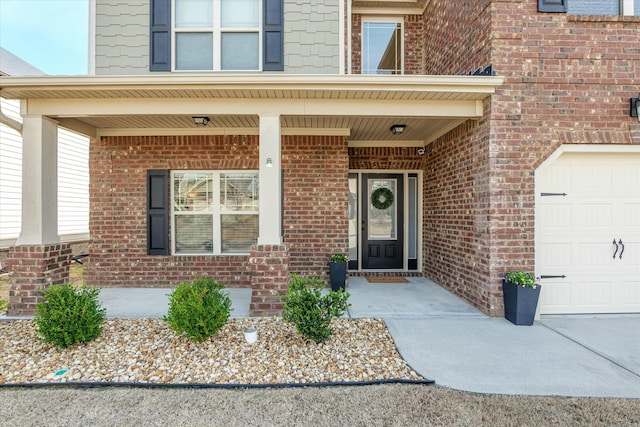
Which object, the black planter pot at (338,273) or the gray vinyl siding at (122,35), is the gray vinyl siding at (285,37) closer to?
the gray vinyl siding at (122,35)

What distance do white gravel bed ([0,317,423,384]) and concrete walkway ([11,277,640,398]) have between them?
0.35m

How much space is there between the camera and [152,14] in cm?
535

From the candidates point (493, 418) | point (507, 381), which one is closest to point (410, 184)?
point (507, 381)

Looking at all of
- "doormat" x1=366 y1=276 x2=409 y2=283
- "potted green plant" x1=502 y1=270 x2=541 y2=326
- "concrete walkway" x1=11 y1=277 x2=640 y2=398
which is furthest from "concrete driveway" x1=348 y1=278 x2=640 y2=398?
"doormat" x1=366 y1=276 x2=409 y2=283

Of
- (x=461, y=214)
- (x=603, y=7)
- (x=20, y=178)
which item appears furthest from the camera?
(x=20, y=178)

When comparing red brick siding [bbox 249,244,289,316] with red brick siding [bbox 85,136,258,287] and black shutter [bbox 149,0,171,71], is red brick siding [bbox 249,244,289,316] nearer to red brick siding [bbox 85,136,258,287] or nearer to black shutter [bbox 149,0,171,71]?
red brick siding [bbox 85,136,258,287]

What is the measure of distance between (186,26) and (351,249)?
4947mm

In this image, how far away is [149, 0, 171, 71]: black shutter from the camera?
534 cm

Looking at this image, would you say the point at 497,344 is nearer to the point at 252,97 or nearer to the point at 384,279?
the point at 384,279

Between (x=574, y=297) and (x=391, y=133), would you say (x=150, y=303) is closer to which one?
(x=391, y=133)

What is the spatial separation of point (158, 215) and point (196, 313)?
124 inches

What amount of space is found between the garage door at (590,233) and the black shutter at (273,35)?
4.26 metres

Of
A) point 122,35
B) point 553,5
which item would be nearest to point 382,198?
point 553,5

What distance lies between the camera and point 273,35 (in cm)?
536
